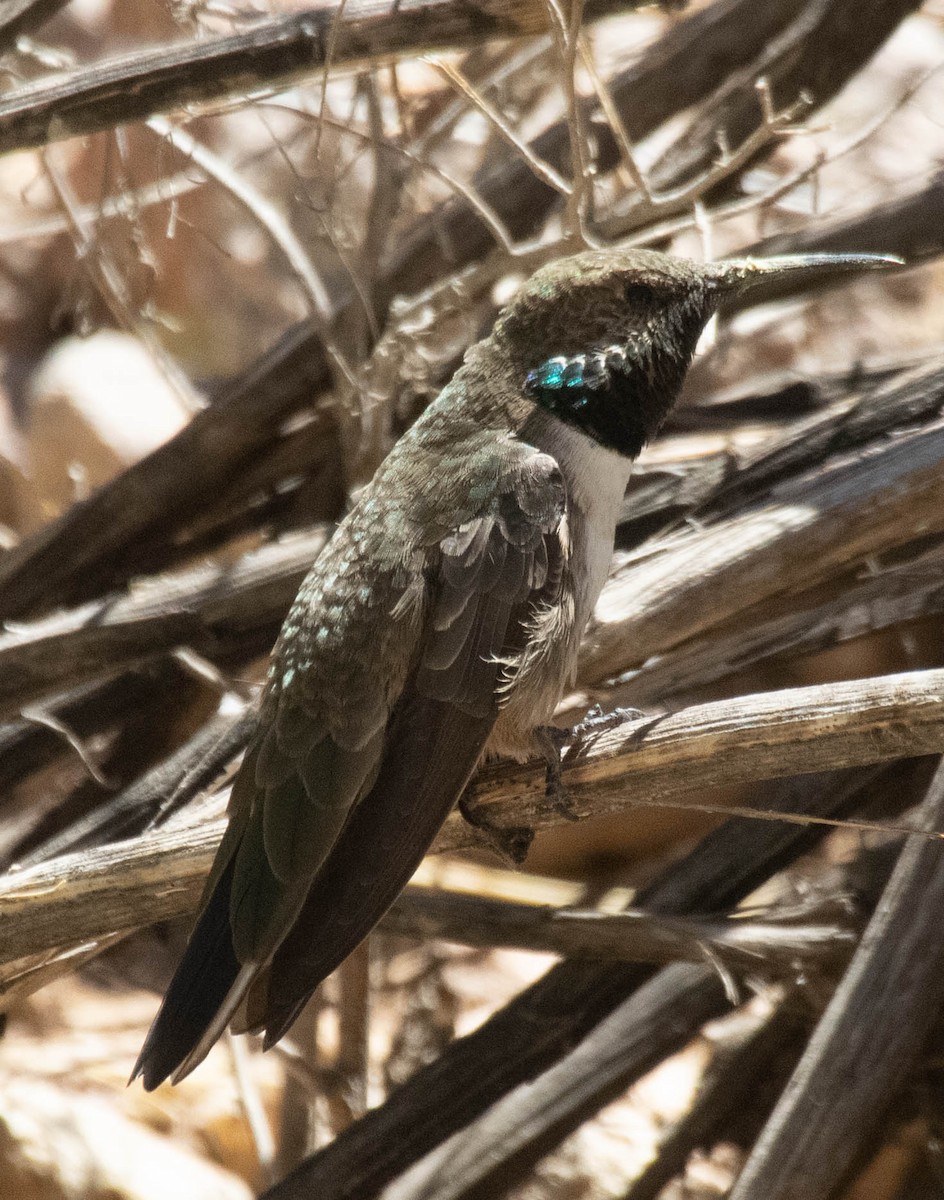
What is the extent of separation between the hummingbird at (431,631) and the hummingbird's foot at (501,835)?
5.1 inches

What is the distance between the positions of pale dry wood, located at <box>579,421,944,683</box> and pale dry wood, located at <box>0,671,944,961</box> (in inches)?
18.9

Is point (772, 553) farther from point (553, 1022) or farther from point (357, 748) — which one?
point (553, 1022)

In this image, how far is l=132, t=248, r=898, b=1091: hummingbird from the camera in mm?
2477

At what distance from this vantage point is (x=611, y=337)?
2816mm

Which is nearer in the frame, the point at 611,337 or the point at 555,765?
the point at 555,765

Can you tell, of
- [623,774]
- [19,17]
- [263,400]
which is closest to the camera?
[623,774]

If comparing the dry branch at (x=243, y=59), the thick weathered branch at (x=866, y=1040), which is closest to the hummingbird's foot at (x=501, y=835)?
the thick weathered branch at (x=866, y=1040)

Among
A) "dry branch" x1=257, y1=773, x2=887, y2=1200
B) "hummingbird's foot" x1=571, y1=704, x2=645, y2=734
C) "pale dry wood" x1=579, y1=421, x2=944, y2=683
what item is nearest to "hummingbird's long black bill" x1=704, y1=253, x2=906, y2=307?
"pale dry wood" x1=579, y1=421, x2=944, y2=683

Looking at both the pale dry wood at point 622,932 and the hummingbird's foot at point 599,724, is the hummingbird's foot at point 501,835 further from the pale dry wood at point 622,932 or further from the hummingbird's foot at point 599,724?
the pale dry wood at point 622,932

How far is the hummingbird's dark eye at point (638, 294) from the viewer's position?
2822 millimetres

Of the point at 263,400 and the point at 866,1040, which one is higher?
the point at 263,400

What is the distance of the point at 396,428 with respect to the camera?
12.8ft

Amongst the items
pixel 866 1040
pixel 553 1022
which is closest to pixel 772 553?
pixel 866 1040

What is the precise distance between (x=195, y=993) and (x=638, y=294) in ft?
5.19
